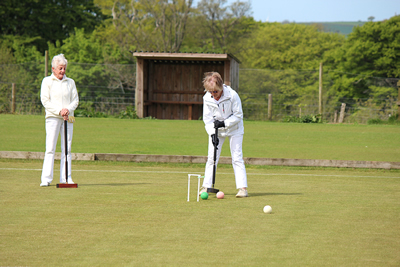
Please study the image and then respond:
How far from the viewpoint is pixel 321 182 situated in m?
8.12

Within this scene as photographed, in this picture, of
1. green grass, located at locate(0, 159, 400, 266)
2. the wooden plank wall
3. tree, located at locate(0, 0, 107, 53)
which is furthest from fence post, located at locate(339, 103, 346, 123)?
tree, located at locate(0, 0, 107, 53)

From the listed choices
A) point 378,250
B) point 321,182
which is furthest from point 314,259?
point 321,182

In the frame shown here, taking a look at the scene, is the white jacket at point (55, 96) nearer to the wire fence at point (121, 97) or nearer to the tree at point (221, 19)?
the wire fence at point (121, 97)

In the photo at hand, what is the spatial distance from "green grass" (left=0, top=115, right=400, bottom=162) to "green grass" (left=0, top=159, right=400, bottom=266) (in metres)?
3.00

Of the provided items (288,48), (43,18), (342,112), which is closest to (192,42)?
(288,48)

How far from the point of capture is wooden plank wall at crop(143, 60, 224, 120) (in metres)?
21.9

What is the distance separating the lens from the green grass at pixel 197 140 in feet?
36.9

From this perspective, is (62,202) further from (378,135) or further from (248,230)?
(378,135)

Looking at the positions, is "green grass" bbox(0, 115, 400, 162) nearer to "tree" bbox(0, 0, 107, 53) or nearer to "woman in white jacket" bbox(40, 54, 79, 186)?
"woman in white jacket" bbox(40, 54, 79, 186)

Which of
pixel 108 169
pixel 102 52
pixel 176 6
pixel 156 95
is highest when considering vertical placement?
pixel 176 6

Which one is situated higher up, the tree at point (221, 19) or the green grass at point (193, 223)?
the tree at point (221, 19)

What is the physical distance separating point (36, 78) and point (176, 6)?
19662 millimetres

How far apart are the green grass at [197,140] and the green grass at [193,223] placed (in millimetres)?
3001

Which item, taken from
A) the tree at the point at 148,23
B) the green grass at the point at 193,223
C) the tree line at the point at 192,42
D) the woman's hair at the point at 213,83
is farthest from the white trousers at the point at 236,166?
the tree at the point at 148,23
